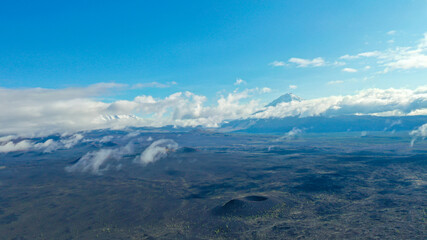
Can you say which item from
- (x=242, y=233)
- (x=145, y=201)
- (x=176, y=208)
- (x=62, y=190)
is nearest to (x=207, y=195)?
(x=176, y=208)

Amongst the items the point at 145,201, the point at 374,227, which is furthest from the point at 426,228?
the point at 145,201

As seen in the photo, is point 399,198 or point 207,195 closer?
point 399,198

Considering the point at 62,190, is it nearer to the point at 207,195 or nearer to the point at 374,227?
the point at 207,195

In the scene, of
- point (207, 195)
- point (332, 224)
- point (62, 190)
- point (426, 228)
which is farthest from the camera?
point (62, 190)

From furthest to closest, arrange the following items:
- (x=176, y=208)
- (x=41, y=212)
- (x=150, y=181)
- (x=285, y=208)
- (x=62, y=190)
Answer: (x=150, y=181)
(x=62, y=190)
(x=41, y=212)
(x=176, y=208)
(x=285, y=208)

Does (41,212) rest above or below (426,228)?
below

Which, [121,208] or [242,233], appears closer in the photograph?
[242,233]

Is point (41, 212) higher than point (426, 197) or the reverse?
the reverse

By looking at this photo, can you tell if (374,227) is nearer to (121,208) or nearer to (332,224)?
(332,224)

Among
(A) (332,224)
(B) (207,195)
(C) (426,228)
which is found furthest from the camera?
(B) (207,195)
